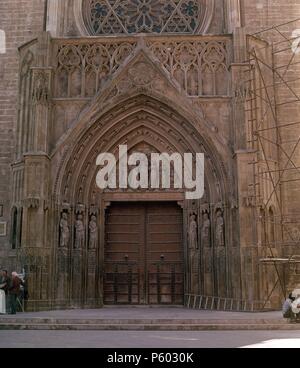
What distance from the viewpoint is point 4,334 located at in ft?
30.9

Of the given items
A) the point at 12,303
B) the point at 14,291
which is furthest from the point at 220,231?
the point at 12,303

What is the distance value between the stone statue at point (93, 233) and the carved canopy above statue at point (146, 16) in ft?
21.4

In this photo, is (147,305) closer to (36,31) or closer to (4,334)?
(4,334)

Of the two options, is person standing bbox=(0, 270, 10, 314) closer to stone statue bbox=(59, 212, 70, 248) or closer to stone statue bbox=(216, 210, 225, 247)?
stone statue bbox=(59, 212, 70, 248)

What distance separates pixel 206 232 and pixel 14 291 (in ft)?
18.2

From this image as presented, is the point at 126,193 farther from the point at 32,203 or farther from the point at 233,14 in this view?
the point at 233,14

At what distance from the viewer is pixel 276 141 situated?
15.4 m

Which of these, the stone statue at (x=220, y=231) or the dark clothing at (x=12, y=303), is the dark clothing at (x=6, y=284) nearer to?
the dark clothing at (x=12, y=303)

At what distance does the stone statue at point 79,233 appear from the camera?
14.9 m

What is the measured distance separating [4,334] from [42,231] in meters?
4.97

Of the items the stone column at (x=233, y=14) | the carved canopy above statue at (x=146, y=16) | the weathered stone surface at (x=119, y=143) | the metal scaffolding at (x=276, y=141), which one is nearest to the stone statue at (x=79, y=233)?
the weathered stone surface at (x=119, y=143)

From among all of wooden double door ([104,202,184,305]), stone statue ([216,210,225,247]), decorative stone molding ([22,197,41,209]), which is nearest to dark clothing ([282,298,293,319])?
stone statue ([216,210,225,247])

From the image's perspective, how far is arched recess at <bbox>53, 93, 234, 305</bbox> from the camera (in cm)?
1457

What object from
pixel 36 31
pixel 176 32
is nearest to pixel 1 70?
pixel 36 31
